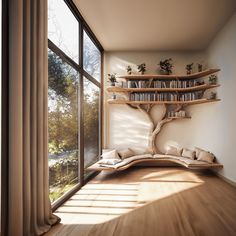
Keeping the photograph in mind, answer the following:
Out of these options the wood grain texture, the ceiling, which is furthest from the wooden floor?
the ceiling

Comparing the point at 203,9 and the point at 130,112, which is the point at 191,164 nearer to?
the point at 130,112

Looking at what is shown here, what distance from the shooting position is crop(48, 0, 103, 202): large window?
10.4ft

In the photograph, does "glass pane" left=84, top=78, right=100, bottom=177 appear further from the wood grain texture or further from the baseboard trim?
the baseboard trim

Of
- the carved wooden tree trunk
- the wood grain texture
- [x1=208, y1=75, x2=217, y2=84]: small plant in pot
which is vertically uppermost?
[x1=208, y1=75, x2=217, y2=84]: small plant in pot

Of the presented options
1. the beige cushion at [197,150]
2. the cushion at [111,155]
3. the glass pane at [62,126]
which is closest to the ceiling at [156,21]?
the glass pane at [62,126]

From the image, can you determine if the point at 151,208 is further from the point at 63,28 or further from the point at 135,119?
the point at 135,119

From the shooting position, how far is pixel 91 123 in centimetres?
539

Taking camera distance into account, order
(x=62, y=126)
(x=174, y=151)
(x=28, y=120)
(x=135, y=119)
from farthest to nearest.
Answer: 1. (x=135, y=119)
2. (x=174, y=151)
3. (x=62, y=126)
4. (x=28, y=120)

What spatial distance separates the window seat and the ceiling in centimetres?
286

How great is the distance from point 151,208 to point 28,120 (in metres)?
2.05

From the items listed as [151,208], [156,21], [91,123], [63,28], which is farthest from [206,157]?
[63,28]

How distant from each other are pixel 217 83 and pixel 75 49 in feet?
10.6

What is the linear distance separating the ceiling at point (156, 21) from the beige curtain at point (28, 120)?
1.92m

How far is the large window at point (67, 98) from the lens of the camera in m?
3.17
